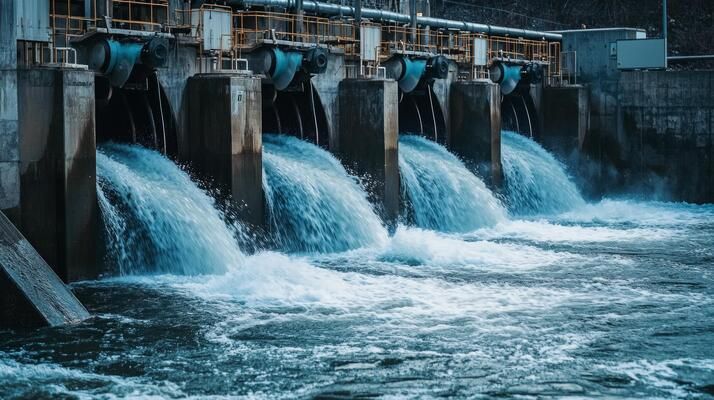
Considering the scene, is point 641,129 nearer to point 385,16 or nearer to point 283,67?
point 385,16

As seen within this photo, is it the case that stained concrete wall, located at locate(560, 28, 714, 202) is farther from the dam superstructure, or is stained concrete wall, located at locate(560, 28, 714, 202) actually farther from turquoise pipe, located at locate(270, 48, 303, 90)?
turquoise pipe, located at locate(270, 48, 303, 90)

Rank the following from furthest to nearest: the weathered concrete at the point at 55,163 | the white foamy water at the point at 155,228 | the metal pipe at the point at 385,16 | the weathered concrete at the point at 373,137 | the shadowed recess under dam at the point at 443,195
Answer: the shadowed recess under dam at the point at 443,195
the metal pipe at the point at 385,16
the weathered concrete at the point at 373,137
the white foamy water at the point at 155,228
the weathered concrete at the point at 55,163

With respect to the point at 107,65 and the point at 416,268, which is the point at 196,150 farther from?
the point at 416,268

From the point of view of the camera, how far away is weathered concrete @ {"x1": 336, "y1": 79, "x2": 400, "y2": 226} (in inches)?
1013

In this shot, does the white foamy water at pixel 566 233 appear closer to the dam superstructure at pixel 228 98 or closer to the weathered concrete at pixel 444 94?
the dam superstructure at pixel 228 98

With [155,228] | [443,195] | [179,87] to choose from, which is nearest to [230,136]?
[179,87]

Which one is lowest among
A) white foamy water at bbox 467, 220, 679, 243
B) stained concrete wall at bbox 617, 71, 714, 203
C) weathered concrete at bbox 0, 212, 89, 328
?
white foamy water at bbox 467, 220, 679, 243

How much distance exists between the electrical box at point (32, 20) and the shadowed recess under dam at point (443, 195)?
37.8 ft

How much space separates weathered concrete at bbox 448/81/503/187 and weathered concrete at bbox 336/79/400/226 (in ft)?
16.8

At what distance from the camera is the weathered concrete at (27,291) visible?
14852mm

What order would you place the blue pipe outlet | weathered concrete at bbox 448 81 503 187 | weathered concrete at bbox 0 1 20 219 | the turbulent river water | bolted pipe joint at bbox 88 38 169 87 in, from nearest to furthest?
the turbulent river water, weathered concrete at bbox 0 1 20 219, bolted pipe joint at bbox 88 38 169 87, weathered concrete at bbox 448 81 503 187, the blue pipe outlet

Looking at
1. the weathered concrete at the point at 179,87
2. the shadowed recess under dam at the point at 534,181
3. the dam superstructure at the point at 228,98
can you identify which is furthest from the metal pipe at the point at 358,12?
the shadowed recess under dam at the point at 534,181

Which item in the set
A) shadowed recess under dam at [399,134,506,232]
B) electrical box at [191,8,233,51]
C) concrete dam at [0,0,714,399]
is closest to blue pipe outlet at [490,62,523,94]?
concrete dam at [0,0,714,399]

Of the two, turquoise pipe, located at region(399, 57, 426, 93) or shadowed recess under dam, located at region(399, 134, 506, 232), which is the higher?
turquoise pipe, located at region(399, 57, 426, 93)
